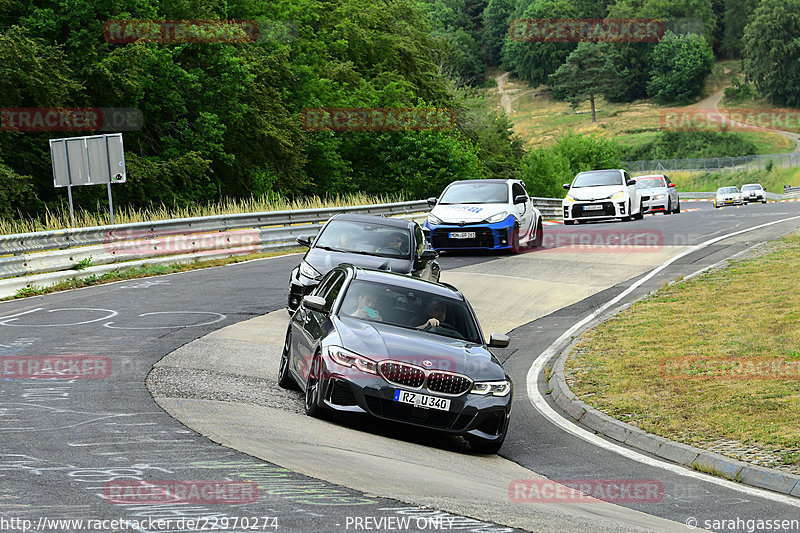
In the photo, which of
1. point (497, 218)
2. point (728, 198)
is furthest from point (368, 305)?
point (728, 198)

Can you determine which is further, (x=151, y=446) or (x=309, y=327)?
(x=309, y=327)

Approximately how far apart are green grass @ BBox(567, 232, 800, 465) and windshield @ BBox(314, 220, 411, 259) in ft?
10.6

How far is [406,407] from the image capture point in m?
8.90

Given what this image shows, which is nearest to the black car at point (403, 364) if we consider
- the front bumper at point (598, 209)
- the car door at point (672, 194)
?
the front bumper at point (598, 209)

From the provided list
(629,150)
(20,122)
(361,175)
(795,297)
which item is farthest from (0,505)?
(629,150)

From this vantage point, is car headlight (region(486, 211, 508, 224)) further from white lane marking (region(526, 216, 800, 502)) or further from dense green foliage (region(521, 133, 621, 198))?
dense green foliage (region(521, 133, 621, 198))

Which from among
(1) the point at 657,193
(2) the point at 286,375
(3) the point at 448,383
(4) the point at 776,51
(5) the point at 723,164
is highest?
(4) the point at 776,51

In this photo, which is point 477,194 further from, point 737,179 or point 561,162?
point 737,179

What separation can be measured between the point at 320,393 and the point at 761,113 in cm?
15006

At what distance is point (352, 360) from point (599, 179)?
27.9 metres

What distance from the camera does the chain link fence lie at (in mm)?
91938

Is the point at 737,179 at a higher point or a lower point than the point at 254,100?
lower

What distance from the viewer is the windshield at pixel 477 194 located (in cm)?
2472

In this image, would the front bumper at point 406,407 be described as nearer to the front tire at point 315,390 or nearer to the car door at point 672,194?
the front tire at point 315,390
